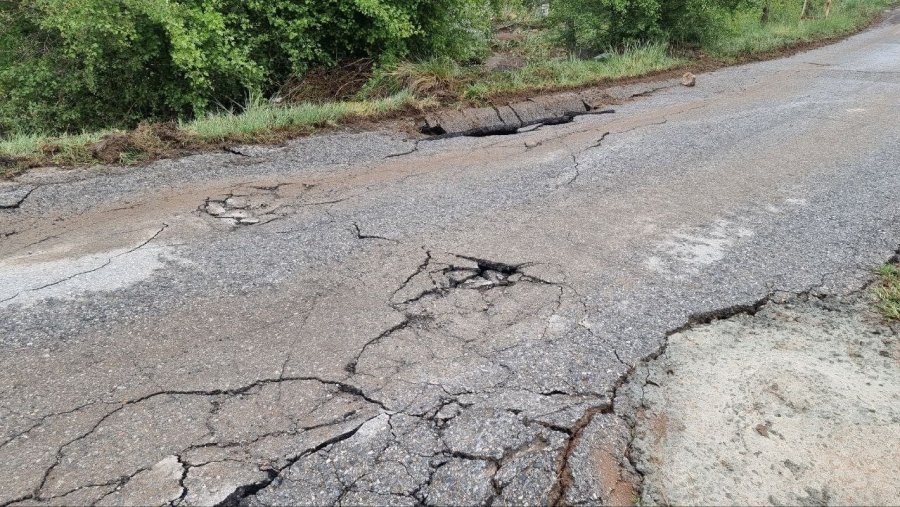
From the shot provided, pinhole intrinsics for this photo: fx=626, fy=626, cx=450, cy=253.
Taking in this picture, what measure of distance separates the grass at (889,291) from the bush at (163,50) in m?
7.49

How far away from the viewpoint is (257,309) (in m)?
4.07

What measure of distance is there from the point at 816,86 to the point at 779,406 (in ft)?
33.5

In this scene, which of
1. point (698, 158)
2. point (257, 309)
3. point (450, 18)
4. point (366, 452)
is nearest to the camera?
point (366, 452)

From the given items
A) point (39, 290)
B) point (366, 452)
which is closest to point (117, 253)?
point (39, 290)

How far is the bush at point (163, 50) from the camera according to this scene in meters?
8.36

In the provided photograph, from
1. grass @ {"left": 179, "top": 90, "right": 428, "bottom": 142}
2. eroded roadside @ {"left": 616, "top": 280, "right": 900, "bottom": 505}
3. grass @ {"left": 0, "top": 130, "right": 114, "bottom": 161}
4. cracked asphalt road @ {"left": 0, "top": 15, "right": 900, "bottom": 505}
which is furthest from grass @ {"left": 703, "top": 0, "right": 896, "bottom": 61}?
grass @ {"left": 0, "top": 130, "right": 114, "bottom": 161}

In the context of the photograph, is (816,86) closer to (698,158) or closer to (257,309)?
(698,158)

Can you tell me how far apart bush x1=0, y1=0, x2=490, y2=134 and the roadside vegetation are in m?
0.02

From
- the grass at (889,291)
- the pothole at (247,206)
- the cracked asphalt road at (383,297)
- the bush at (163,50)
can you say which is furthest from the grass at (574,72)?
the grass at (889,291)

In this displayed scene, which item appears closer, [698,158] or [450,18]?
[698,158]

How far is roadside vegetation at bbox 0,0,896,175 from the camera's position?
25.1 ft

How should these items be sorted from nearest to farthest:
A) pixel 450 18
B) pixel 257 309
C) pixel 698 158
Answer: pixel 257 309, pixel 698 158, pixel 450 18

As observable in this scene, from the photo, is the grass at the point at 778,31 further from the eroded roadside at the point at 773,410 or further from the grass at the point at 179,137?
the eroded roadside at the point at 773,410

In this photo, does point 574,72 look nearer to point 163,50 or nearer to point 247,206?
point 163,50
